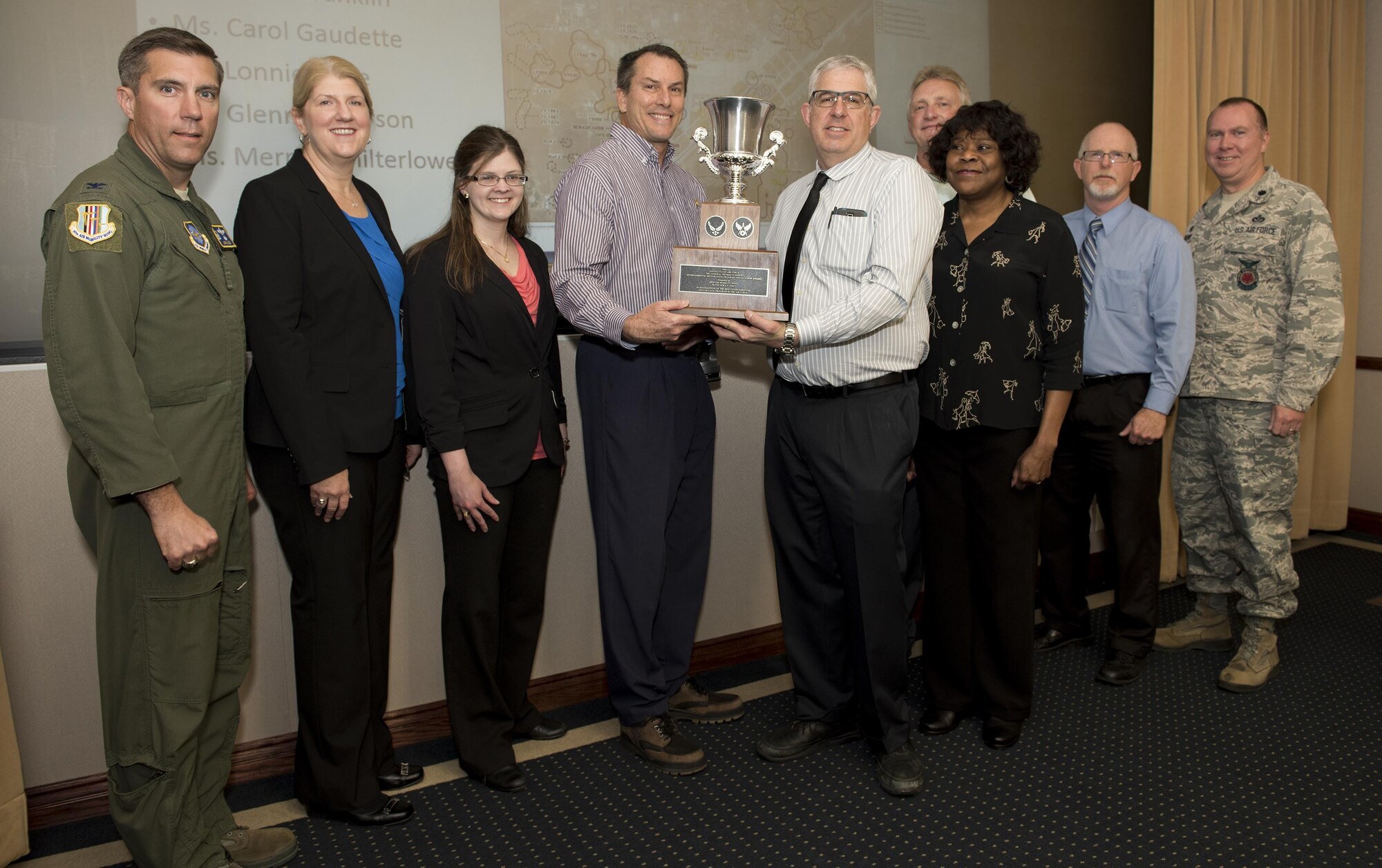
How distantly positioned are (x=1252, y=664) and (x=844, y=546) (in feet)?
5.24

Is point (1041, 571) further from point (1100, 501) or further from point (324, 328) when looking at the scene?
point (324, 328)

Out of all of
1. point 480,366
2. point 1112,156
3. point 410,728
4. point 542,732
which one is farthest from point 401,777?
point 1112,156

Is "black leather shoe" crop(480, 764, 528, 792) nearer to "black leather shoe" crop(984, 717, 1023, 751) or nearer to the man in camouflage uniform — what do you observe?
"black leather shoe" crop(984, 717, 1023, 751)

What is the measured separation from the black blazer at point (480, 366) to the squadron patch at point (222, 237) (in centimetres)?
41

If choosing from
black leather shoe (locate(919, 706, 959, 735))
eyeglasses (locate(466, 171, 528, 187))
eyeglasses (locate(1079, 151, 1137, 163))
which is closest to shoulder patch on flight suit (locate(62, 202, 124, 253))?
eyeglasses (locate(466, 171, 528, 187))

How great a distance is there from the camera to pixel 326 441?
2068 mm

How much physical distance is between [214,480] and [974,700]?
2.11 meters

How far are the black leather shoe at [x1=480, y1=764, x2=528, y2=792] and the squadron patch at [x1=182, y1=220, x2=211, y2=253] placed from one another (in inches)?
56.9

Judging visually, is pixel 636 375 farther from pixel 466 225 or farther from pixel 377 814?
pixel 377 814

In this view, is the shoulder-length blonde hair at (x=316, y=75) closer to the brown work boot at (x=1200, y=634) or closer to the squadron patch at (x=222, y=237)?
the squadron patch at (x=222, y=237)

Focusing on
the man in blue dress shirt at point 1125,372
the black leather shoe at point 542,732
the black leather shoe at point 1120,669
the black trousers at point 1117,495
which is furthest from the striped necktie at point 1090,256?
the black leather shoe at point 542,732

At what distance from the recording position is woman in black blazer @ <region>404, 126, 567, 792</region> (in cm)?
229

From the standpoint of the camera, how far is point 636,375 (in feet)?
8.10

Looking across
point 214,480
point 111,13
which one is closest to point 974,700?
point 214,480
